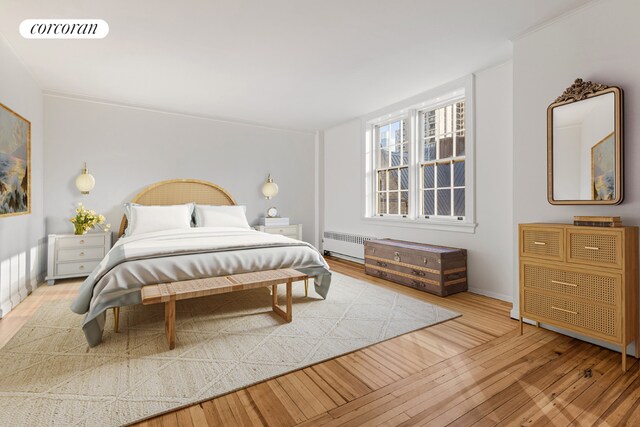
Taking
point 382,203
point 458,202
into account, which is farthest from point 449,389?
point 382,203

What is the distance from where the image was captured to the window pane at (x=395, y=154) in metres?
4.84

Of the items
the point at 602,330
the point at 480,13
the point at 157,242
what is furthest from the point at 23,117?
the point at 602,330

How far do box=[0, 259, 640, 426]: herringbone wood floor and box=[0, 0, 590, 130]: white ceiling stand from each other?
99.3 inches

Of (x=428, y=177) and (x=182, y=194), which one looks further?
(x=182, y=194)

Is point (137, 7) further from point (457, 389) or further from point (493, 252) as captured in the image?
point (493, 252)

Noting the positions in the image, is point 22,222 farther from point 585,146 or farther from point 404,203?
point 585,146

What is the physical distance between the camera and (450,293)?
3.52 meters

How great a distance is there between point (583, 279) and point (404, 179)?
9.15 feet

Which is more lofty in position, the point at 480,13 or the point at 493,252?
the point at 480,13

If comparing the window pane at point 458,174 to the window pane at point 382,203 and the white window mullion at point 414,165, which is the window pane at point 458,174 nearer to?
the white window mullion at point 414,165

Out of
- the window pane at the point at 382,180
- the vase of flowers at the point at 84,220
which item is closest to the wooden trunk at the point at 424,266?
the window pane at the point at 382,180

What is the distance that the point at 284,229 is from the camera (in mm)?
5523

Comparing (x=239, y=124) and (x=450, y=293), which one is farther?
(x=239, y=124)

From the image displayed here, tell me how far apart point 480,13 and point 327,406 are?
2.96m
